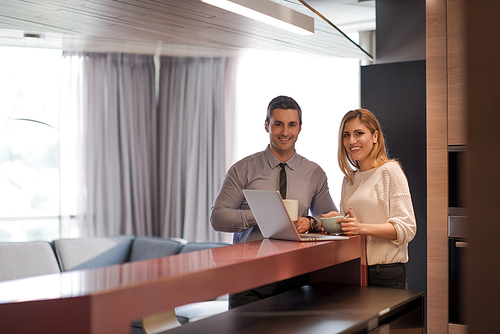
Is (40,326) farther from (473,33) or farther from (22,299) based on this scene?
(473,33)

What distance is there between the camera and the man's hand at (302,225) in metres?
1.94

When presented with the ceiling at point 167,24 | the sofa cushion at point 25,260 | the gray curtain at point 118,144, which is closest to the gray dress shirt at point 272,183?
the ceiling at point 167,24

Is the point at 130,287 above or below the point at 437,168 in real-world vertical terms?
below

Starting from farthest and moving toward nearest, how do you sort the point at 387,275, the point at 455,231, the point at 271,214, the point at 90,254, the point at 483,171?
1. the point at 90,254
2. the point at 455,231
3. the point at 387,275
4. the point at 271,214
5. the point at 483,171

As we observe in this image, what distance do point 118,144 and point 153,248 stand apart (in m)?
1.66

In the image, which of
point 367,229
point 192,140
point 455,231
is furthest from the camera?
point 192,140

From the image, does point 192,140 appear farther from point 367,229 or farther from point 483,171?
point 483,171

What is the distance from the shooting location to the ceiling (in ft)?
8.37

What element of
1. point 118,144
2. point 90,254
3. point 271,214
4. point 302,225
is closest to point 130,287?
point 271,214

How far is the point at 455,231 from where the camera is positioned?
254cm

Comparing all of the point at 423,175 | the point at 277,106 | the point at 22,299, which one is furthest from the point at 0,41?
the point at 22,299

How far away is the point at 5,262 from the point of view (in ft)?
12.2

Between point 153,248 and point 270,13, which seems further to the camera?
point 153,248

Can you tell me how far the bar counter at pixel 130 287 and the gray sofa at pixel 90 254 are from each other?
7.43ft
